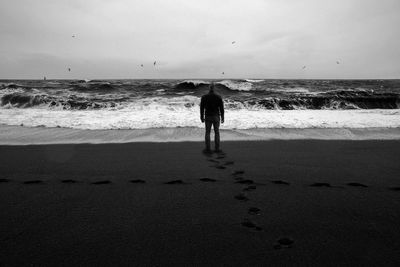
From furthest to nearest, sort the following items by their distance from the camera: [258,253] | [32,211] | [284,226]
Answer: [32,211]
[284,226]
[258,253]

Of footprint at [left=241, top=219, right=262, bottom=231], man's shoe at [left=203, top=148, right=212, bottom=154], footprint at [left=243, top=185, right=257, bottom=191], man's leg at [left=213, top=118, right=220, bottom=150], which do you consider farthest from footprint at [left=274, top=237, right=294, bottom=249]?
man's leg at [left=213, top=118, right=220, bottom=150]

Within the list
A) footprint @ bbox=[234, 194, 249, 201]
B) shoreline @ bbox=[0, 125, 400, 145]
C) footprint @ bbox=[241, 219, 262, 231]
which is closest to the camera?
footprint @ bbox=[241, 219, 262, 231]

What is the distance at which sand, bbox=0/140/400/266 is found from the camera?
8.73 feet

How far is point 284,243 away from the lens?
2.84 m

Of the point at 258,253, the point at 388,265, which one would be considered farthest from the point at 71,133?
the point at 388,265

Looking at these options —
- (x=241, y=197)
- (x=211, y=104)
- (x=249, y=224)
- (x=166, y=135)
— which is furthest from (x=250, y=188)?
(x=166, y=135)

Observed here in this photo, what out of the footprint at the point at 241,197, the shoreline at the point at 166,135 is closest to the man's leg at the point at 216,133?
the shoreline at the point at 166,135

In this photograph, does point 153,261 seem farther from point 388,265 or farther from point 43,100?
point 43,100

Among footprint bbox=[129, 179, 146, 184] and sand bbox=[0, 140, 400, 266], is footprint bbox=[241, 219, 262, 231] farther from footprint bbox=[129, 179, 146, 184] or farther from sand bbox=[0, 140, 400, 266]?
footprint bbox=[129, 179, 146, 184]

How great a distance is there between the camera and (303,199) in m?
3.94

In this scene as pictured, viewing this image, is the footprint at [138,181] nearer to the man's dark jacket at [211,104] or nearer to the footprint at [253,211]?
the footprint at [253,211]

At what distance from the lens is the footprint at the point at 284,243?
2.78 metres

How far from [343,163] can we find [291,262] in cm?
375

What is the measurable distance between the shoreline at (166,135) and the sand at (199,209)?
1778mm
